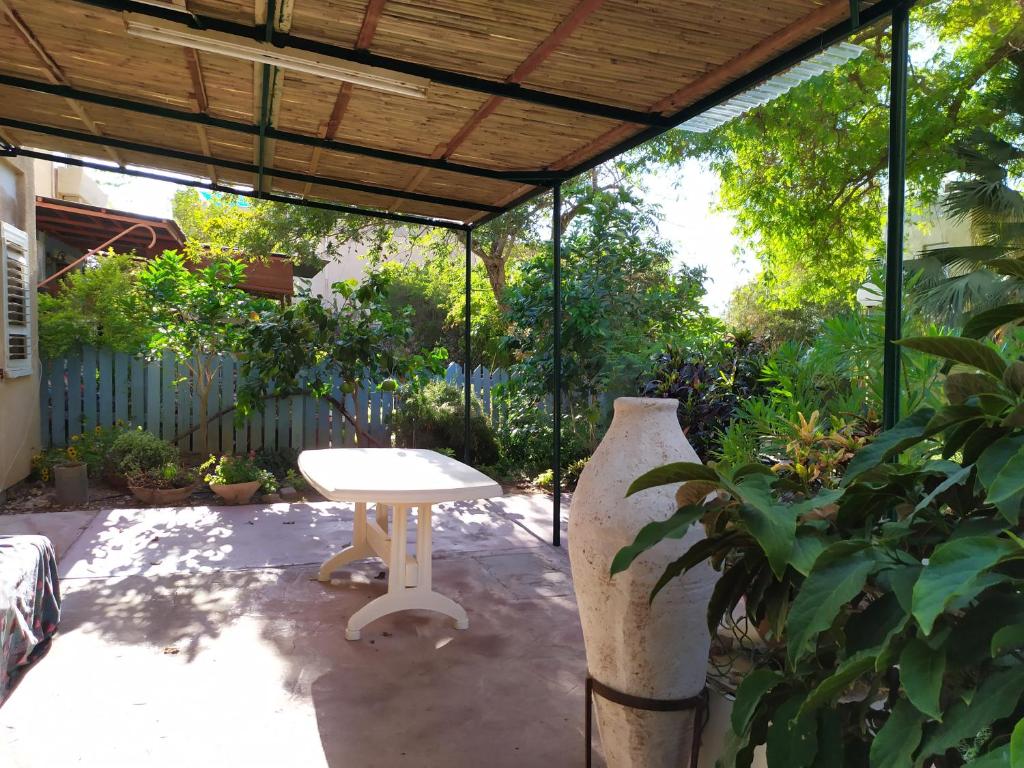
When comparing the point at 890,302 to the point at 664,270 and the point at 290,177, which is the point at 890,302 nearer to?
the point at 290,177

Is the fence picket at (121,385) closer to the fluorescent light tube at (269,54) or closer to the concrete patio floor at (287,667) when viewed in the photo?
the concrete patio floor at (287,667)

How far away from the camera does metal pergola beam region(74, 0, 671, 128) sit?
2.86 metres

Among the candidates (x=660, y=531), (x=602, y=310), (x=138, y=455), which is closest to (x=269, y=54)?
(x=660, y=531)

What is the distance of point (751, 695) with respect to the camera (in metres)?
1.37

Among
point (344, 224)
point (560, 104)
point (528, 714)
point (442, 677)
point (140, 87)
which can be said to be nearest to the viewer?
point (528, 714)

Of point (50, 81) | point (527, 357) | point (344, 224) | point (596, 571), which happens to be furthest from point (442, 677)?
point (344, 224)

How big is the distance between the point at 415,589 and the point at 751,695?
240cm

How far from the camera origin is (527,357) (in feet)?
26.7

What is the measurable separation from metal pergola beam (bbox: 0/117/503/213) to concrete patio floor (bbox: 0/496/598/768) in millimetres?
2405

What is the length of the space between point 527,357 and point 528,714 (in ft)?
18.4

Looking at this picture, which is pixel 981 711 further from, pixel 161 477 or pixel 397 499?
pixel 161 477

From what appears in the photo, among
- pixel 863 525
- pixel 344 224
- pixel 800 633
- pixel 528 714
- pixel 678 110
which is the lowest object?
pixel 528 714

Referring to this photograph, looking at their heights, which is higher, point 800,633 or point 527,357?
point 527,357

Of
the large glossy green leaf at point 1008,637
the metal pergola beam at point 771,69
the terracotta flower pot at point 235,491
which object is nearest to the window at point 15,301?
the terracotta flower pot at point 235,491
